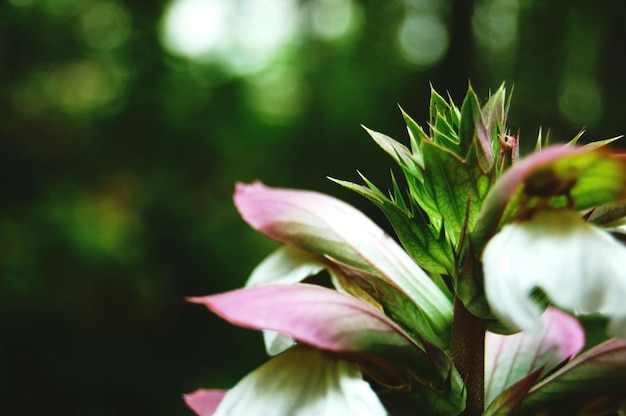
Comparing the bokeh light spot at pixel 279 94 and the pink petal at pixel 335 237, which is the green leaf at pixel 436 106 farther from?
the bokeh light spot at pixel 279 94

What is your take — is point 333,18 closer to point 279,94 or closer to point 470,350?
point 279,94

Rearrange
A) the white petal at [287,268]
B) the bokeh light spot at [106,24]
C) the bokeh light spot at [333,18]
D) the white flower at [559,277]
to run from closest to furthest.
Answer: the white flower at [559,277] < the white petal at [287,268] < the bokeh light spot at [106,24] < the bokeh light spot at [333,18]

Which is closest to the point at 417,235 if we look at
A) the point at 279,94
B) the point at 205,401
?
the point at 205,401

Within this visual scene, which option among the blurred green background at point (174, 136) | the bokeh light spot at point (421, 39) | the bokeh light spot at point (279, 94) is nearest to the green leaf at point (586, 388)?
the blurred green background at point (174, 136)

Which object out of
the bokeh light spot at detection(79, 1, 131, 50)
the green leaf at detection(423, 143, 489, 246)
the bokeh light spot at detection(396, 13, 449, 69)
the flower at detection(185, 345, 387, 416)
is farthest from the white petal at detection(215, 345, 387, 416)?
the bokeh light spot at detection(396, 13, 449, 69)

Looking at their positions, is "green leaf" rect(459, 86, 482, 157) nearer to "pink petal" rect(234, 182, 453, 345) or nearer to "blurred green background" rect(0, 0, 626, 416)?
"pink petal" rect(234, 182, 453, 345)

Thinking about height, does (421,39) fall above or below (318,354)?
above
